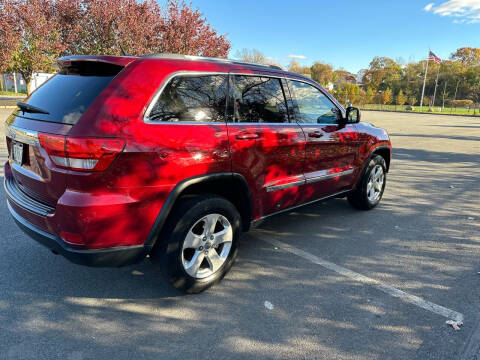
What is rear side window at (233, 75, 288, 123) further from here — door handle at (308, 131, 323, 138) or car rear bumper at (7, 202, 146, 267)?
car rear bumper at (7, 202, 146, 267)

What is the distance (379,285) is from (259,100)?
2002 millimetres

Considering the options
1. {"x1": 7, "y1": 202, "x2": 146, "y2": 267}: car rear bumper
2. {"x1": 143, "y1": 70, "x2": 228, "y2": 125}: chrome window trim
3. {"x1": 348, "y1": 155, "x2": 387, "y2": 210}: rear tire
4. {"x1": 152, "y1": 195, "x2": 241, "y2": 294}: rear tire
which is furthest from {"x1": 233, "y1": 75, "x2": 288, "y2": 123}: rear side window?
{"x1": 348, "y1": 155, "x2": 387, "y2": 210}: rear tire

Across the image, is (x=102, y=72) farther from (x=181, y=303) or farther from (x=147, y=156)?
(x=181, y=303)

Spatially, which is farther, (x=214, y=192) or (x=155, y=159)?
(x=214, y=192)

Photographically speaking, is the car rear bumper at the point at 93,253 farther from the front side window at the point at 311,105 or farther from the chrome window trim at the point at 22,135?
the front side window at the point at 311,105

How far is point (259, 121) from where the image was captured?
3.16 m

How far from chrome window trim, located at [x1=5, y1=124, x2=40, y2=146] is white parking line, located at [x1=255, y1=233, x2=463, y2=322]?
8.36 ft

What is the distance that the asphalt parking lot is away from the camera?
7.44 ft

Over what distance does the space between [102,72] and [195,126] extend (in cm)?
78

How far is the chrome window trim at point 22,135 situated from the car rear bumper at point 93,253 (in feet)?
2.04

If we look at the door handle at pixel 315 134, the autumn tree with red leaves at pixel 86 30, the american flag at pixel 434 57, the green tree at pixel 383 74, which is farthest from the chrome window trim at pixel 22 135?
the green tree at pixel 383 74

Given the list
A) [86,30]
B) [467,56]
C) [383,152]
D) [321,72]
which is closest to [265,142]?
[383,152]

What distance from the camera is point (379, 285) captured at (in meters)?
3.05

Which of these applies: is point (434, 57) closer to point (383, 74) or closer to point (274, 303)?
point (274, 303)
